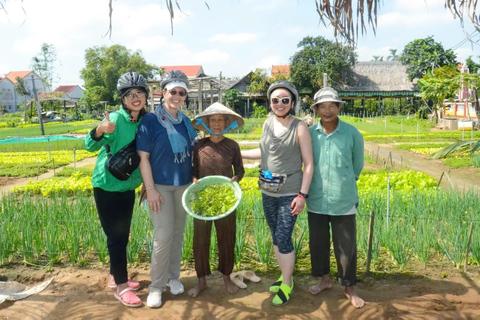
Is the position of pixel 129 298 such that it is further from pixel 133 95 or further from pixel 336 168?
pixel 336 168

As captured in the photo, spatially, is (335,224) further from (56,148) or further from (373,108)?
(373,108)

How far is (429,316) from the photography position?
2.48 m

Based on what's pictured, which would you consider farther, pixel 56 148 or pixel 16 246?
pixel 56 148

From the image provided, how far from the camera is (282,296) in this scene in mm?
2648

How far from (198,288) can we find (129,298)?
0.46 metres

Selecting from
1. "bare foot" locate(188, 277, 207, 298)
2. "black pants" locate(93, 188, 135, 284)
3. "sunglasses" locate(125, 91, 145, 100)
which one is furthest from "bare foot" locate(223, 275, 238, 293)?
"sunglasses" locate(125, 91, 145, 100)

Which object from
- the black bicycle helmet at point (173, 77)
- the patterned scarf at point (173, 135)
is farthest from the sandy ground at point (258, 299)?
the black bicycle helmet at point (173, 77)

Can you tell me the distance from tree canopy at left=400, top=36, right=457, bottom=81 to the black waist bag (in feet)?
107

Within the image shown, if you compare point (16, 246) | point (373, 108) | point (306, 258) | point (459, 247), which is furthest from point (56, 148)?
point (373, 108)

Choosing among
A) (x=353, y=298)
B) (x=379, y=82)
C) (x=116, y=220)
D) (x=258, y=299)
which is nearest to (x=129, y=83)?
(x=116, y=220)

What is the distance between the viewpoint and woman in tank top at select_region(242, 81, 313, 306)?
2576mm

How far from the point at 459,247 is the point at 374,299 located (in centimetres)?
89

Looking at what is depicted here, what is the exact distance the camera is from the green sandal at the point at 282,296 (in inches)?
104

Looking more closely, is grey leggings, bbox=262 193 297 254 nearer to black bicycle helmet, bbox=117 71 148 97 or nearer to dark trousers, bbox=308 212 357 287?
dark trousers, bbox=308 212 357 287
